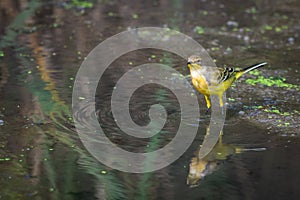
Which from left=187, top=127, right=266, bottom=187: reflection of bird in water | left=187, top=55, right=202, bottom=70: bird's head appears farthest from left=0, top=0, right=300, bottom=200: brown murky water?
left=187, top=55, right=202, bottom=70: bird's head

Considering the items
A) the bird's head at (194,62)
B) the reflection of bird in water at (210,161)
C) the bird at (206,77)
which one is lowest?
the reflection of bird in water at (210,161)

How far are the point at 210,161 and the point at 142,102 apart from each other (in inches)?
64.3

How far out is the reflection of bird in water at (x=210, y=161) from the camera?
207 inches

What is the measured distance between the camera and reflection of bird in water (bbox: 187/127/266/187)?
525 cm

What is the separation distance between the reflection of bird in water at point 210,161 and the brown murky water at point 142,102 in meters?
0.02

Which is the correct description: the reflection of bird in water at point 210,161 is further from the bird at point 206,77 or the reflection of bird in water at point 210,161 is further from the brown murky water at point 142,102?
the bird at point 206,77

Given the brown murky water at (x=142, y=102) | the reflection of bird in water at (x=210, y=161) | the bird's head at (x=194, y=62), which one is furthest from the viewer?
the bird's head at (x=194, y=62)

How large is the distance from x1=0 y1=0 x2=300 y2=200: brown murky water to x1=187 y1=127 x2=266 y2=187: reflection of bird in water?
0.02 m

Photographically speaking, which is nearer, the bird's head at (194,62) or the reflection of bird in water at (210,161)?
the reflection of bird in water at (210,161)

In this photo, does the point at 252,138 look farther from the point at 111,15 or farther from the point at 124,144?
the point at 111,15

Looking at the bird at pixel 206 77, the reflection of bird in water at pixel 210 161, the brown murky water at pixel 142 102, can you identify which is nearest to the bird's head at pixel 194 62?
the bird at pixel 206 77

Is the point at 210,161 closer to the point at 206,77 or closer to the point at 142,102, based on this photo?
the point at 206,77

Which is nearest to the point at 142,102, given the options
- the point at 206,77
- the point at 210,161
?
the point at 206,77

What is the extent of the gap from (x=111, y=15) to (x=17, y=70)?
11.7 ft
